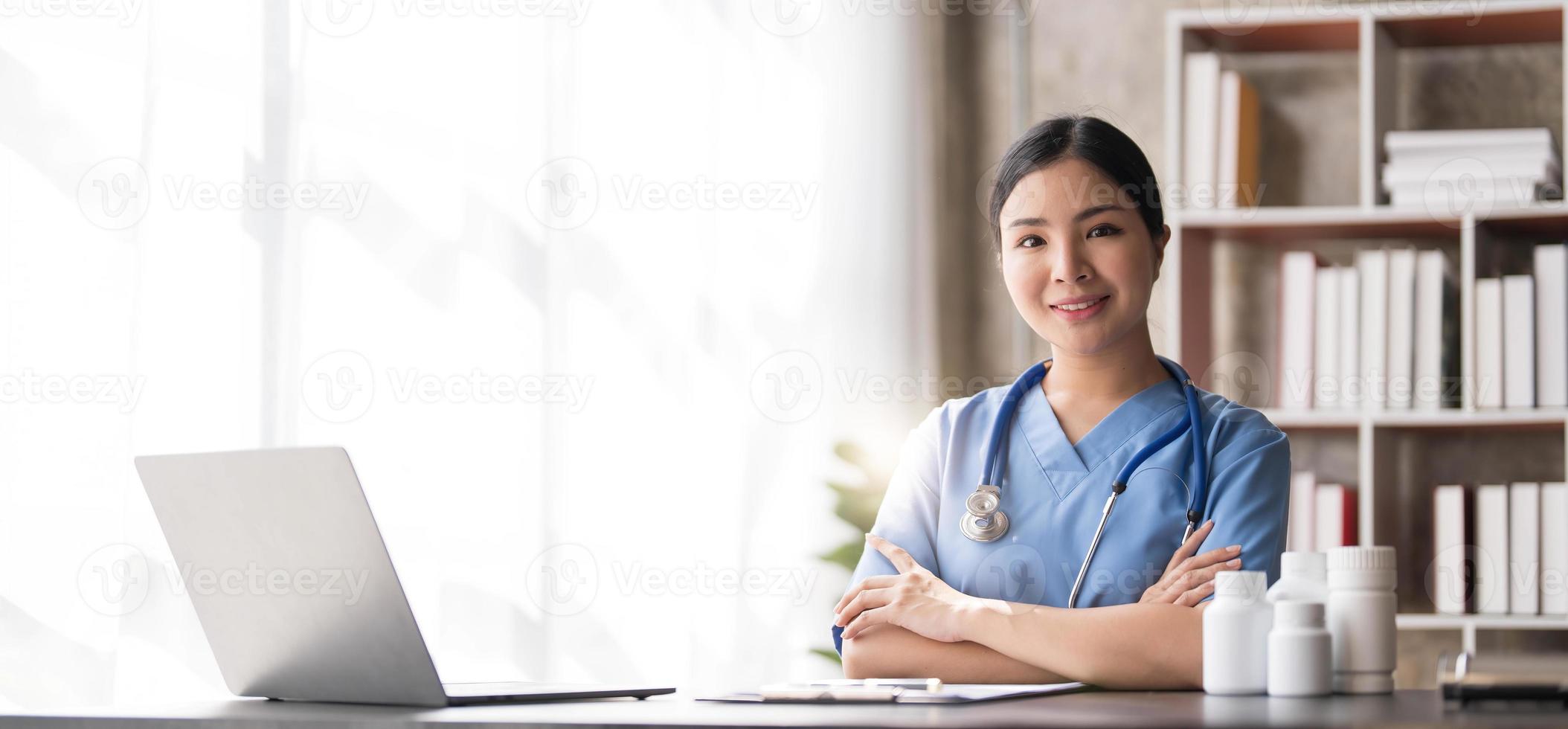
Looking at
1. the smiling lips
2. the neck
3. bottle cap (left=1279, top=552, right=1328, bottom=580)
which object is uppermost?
the smiling lips

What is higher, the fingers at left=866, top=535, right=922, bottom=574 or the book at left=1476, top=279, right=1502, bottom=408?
the book at left=1476, top=279, right=1502, bottom=408

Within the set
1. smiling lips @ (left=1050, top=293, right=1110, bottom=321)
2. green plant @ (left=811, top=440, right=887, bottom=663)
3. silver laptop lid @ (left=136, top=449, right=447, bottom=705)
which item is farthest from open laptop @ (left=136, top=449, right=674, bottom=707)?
green plant @ (left=811, top=440, right=887, bottom=663)

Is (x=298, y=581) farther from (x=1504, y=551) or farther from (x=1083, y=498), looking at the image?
(x=1504, y=551)

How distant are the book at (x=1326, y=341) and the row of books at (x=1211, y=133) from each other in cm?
25

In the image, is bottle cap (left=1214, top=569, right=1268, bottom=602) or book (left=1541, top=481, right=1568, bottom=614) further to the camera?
book (left=1541, top=481, right=1568, bottom=614)

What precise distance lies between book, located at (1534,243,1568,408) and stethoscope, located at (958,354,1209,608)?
1418 millimetres

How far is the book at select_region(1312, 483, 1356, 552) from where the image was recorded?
9.61 ft

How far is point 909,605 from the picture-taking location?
1577mm

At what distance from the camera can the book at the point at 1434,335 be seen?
9.45ft

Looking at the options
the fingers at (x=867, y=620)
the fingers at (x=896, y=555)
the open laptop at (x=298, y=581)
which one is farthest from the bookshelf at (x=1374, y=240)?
the open laptop at (x=298, y=581)

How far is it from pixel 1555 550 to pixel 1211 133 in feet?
3.43

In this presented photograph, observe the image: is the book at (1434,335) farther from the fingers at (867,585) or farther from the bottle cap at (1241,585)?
the bottle cap at (1241,585)

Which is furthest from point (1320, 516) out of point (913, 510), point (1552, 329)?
point (913, 510)

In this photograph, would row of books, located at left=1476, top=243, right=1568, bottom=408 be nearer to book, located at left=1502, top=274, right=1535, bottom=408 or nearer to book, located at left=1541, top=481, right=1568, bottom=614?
book, located at left=1502, top=274, right=1535, bottom=408
